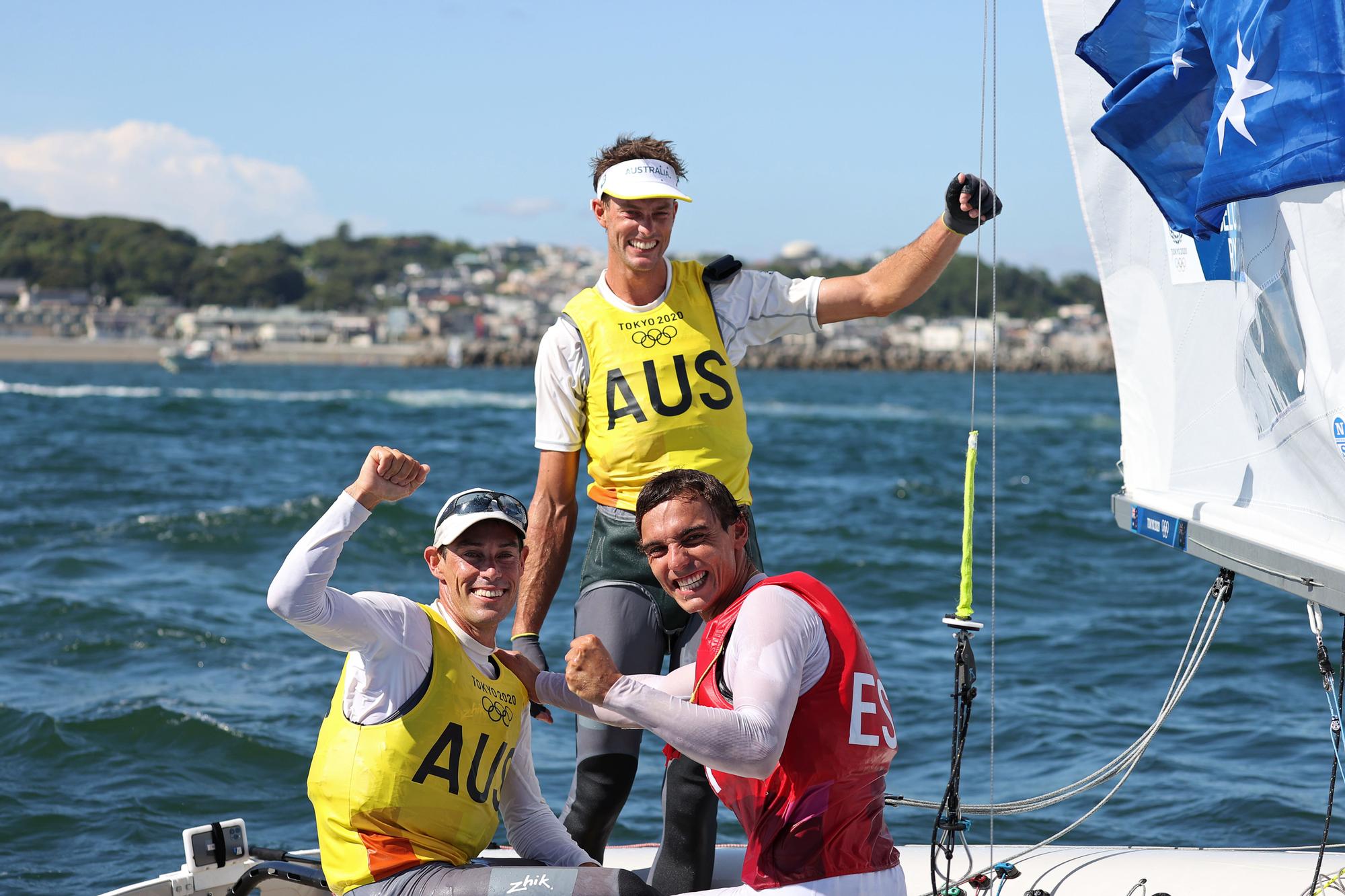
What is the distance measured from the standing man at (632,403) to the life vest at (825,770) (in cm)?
90

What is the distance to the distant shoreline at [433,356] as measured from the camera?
4190 inches

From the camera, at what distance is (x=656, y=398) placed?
3512 mm

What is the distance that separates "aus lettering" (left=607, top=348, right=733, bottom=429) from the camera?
351 centimetres

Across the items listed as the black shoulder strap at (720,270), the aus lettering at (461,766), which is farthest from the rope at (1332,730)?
the aus lettering at (461,766)

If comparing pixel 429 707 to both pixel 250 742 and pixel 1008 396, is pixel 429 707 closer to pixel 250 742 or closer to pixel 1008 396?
pixel 250 742

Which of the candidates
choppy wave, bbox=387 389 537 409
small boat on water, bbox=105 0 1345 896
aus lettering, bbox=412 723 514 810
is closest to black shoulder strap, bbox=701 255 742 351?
small boat on water, bbox=105 0 1345 896

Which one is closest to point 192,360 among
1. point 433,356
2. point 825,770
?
point 433,356

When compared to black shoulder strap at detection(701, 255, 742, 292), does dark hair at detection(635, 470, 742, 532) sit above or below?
below

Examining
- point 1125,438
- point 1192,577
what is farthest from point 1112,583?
point 1125,438

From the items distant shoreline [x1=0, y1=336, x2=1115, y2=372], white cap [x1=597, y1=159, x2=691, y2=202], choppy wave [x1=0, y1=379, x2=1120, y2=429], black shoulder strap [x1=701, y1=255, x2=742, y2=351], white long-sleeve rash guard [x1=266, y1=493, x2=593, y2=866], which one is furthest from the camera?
distant shoreline [x1=0, y1=336, x2=1115, y2=372]

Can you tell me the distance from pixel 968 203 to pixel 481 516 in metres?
1.43

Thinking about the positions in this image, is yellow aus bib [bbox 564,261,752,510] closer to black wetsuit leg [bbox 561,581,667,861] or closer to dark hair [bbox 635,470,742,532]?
black wetsuit leg [bbox 561,581,667,861]

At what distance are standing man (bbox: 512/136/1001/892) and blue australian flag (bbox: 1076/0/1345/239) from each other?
0.46 m

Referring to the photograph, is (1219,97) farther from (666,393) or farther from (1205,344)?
(666,393)
